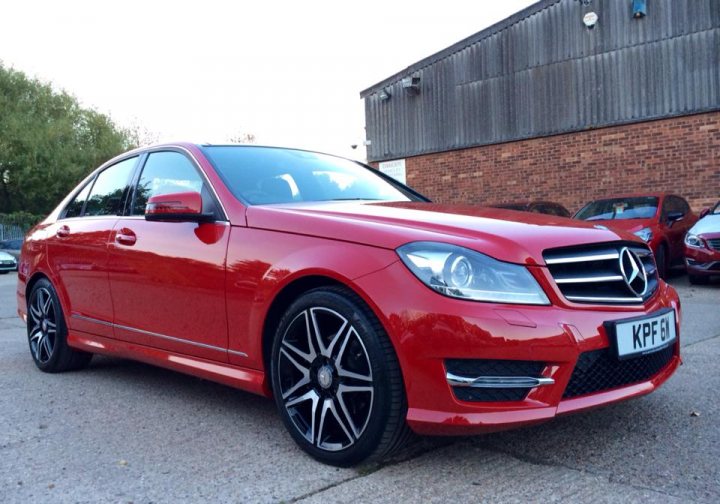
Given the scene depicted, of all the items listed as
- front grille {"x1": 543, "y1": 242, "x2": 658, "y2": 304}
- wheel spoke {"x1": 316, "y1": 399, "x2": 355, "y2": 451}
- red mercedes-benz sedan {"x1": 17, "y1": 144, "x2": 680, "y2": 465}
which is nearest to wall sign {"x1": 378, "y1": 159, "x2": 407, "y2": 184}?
red mercedes-benz sedan {"x1": 17, "y1": 144, "x2": 680, "y2": 465}

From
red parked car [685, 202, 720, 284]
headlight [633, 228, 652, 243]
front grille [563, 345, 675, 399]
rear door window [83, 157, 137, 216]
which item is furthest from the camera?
headlight [633, 228, 652, 243]

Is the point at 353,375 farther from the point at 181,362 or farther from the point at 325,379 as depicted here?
the point at 181,362

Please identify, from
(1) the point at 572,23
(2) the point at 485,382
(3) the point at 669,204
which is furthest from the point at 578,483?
(1) the point at 572,23

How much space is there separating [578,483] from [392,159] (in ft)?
60.8

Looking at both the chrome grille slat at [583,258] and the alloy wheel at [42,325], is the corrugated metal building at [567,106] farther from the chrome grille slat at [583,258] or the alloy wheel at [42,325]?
the alloy wheel at [42,325]

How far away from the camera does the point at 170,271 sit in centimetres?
377

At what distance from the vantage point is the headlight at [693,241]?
403 inches

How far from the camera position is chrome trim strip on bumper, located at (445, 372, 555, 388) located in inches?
104

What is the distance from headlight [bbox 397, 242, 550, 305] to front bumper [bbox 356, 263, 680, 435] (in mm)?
34

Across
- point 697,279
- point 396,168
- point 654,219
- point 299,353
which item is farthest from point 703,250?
point 396,168

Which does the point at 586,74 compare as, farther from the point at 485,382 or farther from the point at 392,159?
the point at 485,382

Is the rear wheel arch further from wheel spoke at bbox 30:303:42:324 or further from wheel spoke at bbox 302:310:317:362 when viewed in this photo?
wheel spoke at bbox 302:310:317:362

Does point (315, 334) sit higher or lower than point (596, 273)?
lower

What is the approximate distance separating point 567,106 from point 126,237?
1465cm
